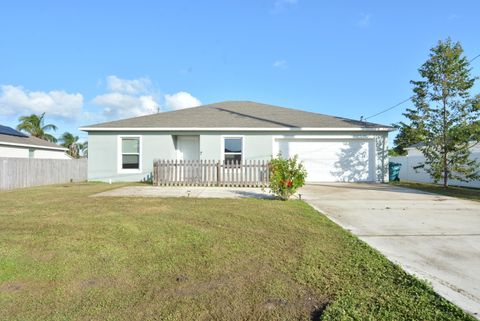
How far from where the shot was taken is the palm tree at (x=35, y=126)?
101ft

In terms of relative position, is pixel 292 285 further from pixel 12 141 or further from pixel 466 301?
pixel 12 141

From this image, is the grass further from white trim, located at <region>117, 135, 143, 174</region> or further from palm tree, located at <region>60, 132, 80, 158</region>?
palm tree, located at <region>60, 132, 80, 158</region>

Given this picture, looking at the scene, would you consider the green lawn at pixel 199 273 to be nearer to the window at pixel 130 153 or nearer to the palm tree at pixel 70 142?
the window at pixel 130 153

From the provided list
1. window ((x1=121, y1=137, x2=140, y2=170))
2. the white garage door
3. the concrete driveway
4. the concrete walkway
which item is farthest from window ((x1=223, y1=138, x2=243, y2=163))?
the concrete driveway

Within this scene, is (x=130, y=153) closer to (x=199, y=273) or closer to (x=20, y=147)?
(x=20, y=147)

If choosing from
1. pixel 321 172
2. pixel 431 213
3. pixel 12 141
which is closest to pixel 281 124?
pixel 321 172

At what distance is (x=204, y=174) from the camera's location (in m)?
12.3

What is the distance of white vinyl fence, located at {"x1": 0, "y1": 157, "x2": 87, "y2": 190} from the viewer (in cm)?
1362

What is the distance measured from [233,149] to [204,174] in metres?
2.44

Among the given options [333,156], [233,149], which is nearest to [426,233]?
[333,156]

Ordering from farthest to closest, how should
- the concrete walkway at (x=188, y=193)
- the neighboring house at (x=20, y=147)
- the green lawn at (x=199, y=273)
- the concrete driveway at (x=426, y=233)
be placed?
the neighboring house at (x=20, y=147) < the concrete walkway at (x=188, y=193) < the concrete driveway at (x=426, y=233) < the green lawn at (x=199, y=273)

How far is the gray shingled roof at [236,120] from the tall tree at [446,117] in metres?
1.77

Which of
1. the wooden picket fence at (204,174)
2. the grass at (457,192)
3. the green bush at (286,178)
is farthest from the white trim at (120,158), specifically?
the grass at (457,192)

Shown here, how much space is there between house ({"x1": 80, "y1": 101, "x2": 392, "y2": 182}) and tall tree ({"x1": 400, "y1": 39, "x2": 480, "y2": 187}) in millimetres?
1570
